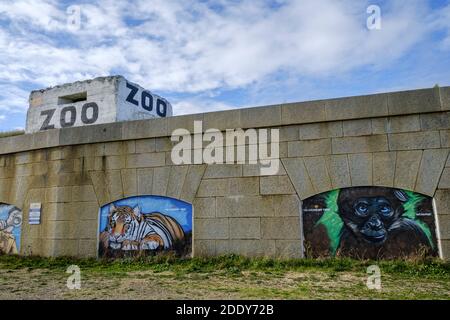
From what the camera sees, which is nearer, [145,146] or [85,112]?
[145,146]

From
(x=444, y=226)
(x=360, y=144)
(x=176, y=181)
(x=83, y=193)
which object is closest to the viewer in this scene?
(x=444, y=226)

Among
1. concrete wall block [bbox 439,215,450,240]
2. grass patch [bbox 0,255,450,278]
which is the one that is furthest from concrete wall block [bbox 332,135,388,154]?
grass patch [bbox 0,255,450,278]

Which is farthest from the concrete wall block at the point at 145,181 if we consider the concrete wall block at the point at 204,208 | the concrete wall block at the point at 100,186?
the concrete wall block at the point at 204,208

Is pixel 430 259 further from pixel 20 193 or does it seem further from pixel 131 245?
pixel 20 193

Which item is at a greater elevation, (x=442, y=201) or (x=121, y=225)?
(x=442, y=201)

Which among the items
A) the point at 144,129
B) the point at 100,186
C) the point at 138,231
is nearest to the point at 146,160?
the point at 144,129

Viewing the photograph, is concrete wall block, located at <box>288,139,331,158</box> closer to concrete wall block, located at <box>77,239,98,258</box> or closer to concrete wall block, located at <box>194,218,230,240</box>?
concrete wall block, located at <box>194,218,230,240</box>

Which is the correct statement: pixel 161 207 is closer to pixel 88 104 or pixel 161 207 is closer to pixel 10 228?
pixel 10 228

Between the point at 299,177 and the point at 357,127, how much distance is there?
66.2 inches

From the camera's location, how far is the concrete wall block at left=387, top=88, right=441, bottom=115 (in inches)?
298

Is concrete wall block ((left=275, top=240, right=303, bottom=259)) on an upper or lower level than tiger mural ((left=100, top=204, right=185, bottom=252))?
lower

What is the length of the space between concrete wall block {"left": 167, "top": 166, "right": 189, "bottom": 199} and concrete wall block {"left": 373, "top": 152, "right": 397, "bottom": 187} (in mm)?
4387

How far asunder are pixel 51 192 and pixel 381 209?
8644mm

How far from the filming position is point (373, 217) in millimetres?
7629
